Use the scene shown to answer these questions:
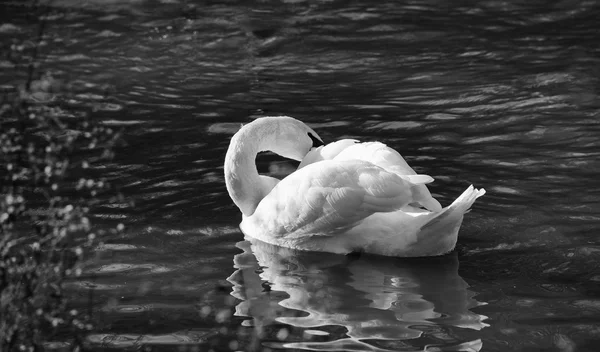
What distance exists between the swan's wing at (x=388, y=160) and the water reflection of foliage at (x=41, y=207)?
192 centimetres

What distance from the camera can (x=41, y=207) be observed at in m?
9.30

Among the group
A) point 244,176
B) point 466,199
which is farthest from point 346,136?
point 466,199

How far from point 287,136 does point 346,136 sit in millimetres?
2187

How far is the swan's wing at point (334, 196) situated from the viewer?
25.9 ft

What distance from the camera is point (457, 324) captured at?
6.93 meters

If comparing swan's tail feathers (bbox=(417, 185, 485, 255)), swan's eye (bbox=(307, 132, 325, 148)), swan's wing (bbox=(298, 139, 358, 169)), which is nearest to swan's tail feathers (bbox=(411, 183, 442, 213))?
swan's tail feathers (bbox=(417, 185, 485, 255))

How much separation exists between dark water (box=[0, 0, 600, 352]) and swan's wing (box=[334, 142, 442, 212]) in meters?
0.46

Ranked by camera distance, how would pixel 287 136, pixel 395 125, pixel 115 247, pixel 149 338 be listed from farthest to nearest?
pixel 395 125
pixel 287 136
pixel 115 247
pixel 149 338

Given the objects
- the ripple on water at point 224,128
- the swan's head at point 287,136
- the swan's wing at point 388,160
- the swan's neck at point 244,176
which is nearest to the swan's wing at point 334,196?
the swan's wing at point 388,160

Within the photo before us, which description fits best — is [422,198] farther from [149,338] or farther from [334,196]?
[149,338]

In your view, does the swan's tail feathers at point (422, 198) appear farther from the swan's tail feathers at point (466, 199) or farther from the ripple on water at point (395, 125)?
the ripple on water at point (395, 125)

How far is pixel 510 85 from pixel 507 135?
173cm

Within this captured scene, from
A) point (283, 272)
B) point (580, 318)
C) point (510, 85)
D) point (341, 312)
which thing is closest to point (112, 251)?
point (283, 272)

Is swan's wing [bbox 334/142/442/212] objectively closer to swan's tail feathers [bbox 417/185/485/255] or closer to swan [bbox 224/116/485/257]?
swan [bbox 224/116/485/257]
